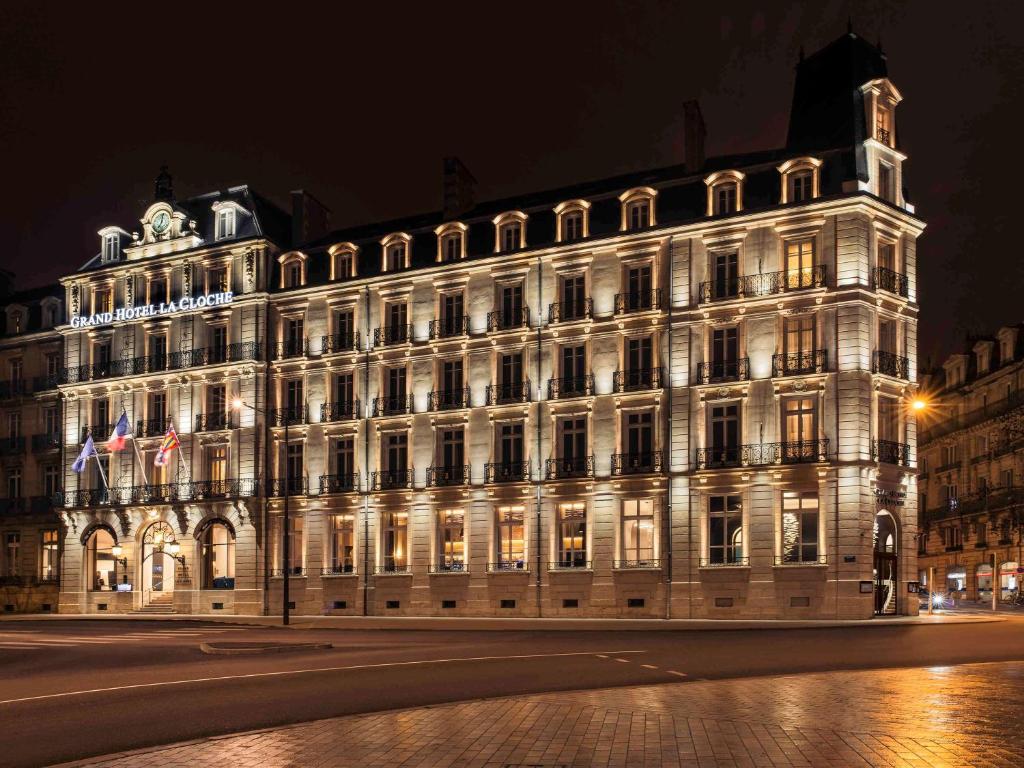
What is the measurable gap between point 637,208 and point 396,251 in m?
12.8

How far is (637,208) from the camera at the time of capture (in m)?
50.3

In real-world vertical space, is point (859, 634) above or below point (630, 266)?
below

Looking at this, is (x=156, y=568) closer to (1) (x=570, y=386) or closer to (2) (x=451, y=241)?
(2) (x=451, y=241)

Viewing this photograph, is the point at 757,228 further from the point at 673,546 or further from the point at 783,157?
the point at 673,546

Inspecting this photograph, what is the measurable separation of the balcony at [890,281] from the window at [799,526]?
28.4ft

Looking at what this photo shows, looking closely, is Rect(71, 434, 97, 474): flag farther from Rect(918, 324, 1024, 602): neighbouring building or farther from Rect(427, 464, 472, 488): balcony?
Rect(918, 324, 1024, 602): neighbouring building

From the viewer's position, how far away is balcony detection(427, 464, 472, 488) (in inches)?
2077

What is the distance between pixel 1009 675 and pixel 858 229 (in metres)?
28.8

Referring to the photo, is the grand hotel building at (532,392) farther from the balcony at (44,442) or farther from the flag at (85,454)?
the flag at (85,454)

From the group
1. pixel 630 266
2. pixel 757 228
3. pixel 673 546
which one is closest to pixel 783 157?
pixel 757 228

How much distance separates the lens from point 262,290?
194 feet

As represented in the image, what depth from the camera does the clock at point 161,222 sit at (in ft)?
208

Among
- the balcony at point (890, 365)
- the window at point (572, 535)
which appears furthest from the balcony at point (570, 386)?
the balcony at point (890, 365)

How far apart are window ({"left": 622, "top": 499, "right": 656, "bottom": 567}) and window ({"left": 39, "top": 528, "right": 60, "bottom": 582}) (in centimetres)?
3443
